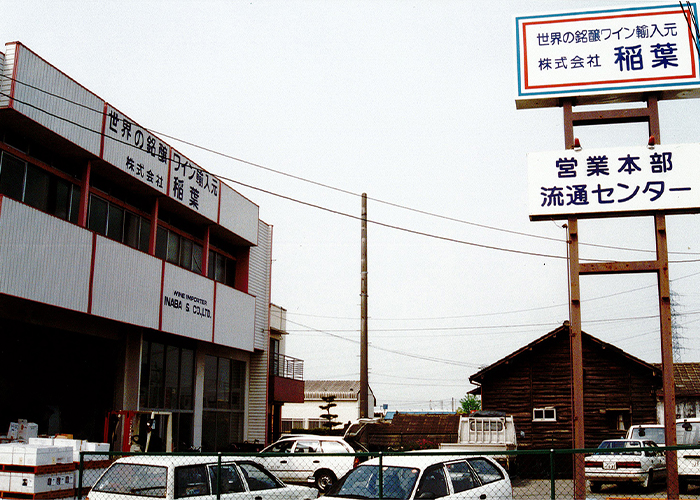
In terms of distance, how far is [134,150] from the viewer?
21328mm

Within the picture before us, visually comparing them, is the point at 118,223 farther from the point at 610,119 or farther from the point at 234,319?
the point at 610,119

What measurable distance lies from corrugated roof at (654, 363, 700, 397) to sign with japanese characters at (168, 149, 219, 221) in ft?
107

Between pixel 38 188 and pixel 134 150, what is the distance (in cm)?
340

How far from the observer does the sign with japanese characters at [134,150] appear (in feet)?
66.0

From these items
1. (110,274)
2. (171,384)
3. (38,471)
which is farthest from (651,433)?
(38,471)

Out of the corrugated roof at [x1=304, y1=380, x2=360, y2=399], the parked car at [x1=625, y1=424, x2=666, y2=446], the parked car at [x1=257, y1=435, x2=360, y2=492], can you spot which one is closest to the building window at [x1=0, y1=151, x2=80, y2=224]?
the parked car at [x1=257, y1=435, x2=360, y2=492]

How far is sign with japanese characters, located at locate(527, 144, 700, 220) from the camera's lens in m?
12.4

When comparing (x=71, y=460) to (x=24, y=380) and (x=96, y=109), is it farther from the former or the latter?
(x=96, y=109)

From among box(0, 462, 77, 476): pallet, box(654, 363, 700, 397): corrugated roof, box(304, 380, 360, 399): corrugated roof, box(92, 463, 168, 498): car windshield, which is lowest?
box(0, 462, 77, 476): pallet

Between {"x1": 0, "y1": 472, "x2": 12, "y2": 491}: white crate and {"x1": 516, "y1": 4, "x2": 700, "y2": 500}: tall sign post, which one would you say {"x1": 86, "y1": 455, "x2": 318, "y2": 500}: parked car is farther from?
{"x1": 516, "y1": 4, "x2": 700, "y2": 500}: tall sign post

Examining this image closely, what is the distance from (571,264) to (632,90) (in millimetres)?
3262

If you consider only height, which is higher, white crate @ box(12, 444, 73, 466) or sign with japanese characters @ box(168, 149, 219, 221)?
sign with japanese characters @ box(168, 149, 219, 221)

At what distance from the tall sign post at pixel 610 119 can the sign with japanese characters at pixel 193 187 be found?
1342 cm

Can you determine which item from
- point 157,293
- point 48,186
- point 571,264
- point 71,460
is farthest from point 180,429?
point 571,264
